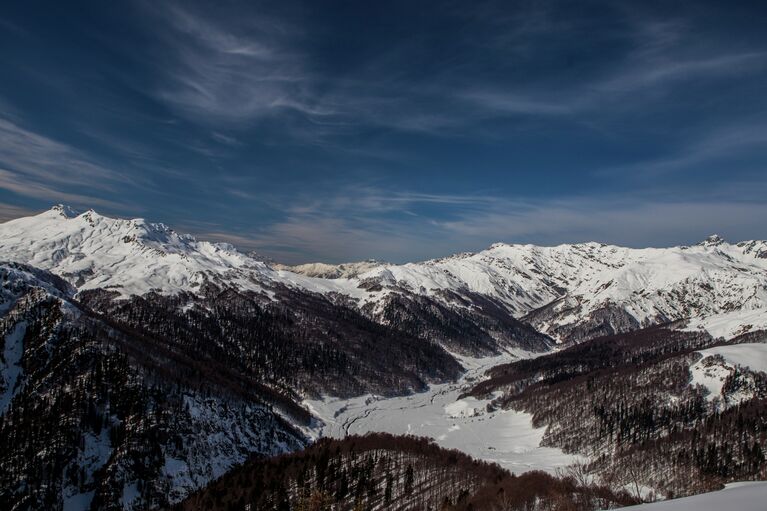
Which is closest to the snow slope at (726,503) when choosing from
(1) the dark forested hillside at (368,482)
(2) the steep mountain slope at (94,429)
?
(1) the dark forested hillside at (368,482)

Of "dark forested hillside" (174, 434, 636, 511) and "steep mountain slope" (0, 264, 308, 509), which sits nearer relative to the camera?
"dark forested hillside" (174, 434, 636, 511)

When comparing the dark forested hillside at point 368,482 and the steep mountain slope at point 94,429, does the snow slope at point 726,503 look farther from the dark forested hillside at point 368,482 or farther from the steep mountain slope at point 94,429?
the steep mountain slope at point 94,429

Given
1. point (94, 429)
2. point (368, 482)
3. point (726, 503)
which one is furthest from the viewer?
point (94, 429)

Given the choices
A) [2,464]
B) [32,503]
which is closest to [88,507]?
[32,503]

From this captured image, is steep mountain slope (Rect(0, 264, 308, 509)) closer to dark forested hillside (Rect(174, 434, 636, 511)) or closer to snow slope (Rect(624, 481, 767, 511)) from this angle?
dark forested hillside (Rect(174, 434, 636, 511))

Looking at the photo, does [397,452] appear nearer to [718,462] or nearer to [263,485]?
[263,485]

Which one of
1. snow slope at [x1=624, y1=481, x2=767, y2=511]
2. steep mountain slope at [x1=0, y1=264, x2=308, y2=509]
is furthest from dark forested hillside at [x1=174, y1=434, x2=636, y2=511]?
snow slope at [x1=624, y1=481, x2=767, y2=511]

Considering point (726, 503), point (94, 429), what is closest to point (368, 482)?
point (94, 429)

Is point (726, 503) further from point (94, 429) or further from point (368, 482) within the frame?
point (94, 429)

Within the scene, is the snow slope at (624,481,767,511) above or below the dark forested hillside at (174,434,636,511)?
above
